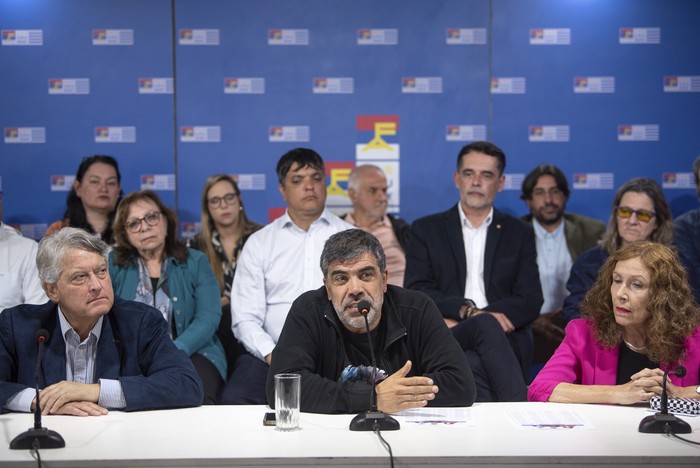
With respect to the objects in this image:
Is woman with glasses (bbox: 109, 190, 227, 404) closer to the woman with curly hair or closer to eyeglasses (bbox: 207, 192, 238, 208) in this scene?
eyeglasses (bbox: 207, 192, 238, 208)

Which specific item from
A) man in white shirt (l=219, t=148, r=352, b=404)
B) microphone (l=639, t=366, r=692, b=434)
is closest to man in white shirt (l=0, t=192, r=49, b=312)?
man in white shirt (l=219, t=148, r=352, b=404)

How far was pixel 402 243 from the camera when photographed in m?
5.35

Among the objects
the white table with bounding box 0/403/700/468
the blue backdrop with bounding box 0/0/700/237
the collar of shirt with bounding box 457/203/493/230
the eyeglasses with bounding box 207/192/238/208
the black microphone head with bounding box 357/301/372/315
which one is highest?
the blue backdrop with bounding box 0/0/700/237

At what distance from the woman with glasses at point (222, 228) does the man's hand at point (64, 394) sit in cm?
231

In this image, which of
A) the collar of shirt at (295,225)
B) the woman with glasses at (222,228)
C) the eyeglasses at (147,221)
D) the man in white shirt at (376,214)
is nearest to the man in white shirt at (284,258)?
the collar of shirt at (295,225)

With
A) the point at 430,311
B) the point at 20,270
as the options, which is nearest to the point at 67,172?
the point at 20,270

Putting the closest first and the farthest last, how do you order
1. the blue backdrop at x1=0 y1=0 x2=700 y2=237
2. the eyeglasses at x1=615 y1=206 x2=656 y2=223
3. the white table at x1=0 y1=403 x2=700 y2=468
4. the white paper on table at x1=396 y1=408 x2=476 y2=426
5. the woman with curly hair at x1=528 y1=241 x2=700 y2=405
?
the white table at x1=0 y1=403 x2=700 y2=468 < the white paper on table at x1=396 y1=408 x2=476 y2=426 < the woman with curly hair at x1=528 y1=241 x2=700 y2=405 < the eyeglasses at x1=615 y1=206 x2=656 y2=223 < the blue backdrop at x1=0 y1=0 x2=700 y2=237

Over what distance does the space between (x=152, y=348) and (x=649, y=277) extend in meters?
1.72

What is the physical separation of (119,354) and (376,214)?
2.74 meters

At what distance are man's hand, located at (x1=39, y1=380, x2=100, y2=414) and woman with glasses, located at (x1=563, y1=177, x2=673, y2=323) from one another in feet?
8.83

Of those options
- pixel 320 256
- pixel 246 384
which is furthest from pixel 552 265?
pixel 246 384

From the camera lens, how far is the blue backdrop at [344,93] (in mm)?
5793

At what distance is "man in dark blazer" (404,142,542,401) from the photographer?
445 cm

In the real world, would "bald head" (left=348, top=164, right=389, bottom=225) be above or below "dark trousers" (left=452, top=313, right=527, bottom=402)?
above
